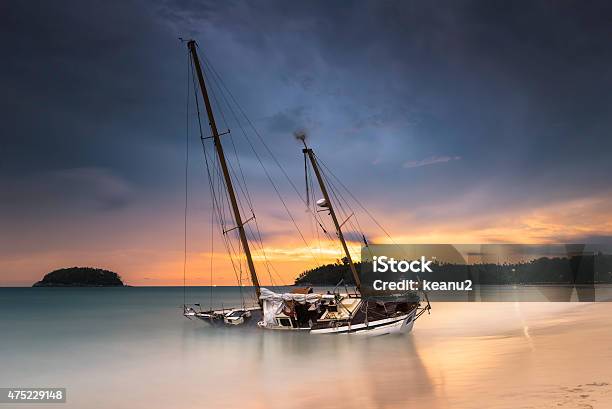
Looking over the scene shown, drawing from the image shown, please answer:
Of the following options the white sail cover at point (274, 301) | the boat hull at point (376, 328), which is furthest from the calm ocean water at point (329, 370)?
the white sail cover at point (274, 301)

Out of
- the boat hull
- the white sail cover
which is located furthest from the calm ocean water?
the white sail cover

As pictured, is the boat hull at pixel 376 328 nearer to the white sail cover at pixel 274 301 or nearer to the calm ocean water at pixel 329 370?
the calm ocean water at pixel 329 370

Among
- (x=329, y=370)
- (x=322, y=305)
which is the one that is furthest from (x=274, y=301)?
(x=329, y=370)

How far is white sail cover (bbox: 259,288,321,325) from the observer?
39734 mm

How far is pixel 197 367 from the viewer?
29938mm

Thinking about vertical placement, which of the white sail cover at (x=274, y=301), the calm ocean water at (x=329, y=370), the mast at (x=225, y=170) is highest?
the mast at (x=225, y=170)

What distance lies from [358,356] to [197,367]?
9.31 metres

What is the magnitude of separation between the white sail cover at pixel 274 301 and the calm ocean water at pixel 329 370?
6.52ft

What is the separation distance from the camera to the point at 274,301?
41781mm

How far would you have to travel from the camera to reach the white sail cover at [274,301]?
3973 centimetres

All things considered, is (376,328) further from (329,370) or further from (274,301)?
(329,370)

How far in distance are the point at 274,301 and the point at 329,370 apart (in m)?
15.8

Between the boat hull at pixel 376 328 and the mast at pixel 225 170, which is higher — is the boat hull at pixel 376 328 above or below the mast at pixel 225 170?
below

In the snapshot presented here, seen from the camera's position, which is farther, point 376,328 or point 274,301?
point 274,301
